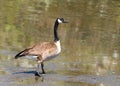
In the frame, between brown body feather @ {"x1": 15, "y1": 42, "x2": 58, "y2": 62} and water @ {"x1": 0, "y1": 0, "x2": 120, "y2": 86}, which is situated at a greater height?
brown body feather @ {"x1": 15, "y1": 42, "x2": 58, "y2": 62}

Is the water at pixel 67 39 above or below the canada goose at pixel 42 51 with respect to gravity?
below

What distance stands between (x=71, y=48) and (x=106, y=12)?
22.6 feet

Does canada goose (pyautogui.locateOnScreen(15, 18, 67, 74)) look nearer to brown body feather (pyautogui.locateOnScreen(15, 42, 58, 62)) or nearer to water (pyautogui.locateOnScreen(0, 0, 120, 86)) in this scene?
brown body feather (pyautogui.locateOnScreen(15, 42, 58, 62))

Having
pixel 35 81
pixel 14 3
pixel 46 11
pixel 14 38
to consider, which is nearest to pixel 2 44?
pixel 14 38

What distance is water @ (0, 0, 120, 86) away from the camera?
464 inches

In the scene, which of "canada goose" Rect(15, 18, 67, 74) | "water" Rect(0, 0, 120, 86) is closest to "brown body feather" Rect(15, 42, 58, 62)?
"canada goose" Rect(15, 18, 67, 74)

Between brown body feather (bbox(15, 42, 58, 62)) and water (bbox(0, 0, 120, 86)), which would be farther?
brown body feather (bbox(15, 42, 58, 62))

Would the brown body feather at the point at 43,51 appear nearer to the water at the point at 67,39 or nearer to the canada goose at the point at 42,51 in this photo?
the canada goose at the point at 42,51

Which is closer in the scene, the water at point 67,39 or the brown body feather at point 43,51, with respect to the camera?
the water at point 67,39

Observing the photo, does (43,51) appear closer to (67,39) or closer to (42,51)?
(42,51)

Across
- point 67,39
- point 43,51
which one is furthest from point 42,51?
point 67,39

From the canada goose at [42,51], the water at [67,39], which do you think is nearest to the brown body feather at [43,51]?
the canada goose at [42,51]

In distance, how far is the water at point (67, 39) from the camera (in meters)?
11.8

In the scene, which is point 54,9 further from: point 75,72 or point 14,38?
point 75,72
